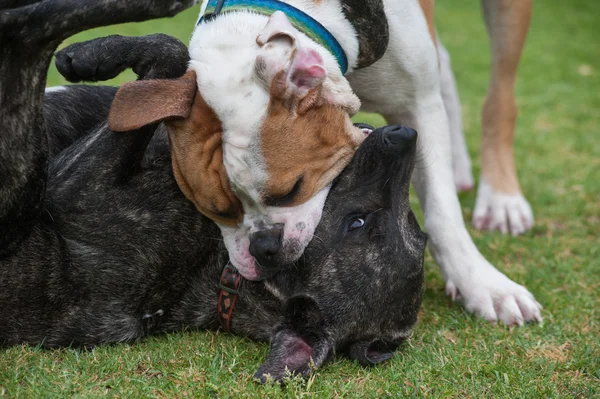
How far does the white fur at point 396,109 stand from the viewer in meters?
3.13

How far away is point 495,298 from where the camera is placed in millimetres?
3916

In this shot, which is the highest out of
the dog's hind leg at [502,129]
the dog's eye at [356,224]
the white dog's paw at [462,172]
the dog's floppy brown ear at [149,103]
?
the dog's floppy brown ear at [149,103]

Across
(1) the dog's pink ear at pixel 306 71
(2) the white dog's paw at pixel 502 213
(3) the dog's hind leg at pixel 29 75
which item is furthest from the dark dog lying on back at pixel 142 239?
(2) the white dog's paw at pixel 502 213

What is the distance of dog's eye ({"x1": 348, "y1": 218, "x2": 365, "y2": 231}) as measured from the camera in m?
3.43

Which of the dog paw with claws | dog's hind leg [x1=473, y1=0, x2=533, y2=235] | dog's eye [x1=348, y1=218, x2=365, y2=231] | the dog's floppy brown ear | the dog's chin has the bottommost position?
dog's hind leg [x1=473, y1=0, x2=533, y2=235]

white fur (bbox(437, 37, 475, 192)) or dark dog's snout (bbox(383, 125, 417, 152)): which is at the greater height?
dark dog's snout (bbox(383, 125, 417, 152))

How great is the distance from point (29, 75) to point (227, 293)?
1242 mm

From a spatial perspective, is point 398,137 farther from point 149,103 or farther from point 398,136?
point 149,103

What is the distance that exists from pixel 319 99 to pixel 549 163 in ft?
13.4

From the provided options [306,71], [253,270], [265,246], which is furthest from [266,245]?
[306,71]

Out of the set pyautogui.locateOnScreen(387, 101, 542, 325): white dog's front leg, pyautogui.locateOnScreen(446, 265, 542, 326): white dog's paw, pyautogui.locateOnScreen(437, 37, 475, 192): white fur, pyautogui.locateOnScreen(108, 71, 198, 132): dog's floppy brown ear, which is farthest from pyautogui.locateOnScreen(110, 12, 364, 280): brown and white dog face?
pyautogui.locateOnScreen(437, 37, 475, 192): white fur

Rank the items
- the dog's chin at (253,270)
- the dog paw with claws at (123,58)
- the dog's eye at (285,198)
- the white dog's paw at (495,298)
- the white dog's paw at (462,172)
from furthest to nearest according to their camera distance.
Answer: the white dog's paw at (462,172), the white dog's paw at (495,298), the dog paw with claws at (123,58), the dog's chin at (253,270), the dog's eye at (285,198)

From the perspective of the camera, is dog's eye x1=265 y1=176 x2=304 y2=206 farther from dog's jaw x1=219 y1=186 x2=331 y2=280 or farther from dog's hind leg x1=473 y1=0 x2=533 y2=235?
dog's hind leg x1=473 y1=0 x2=533 y2=235

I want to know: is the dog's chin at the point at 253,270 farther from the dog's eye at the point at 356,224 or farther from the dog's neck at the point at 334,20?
the dog's neck at the point at 334,20
